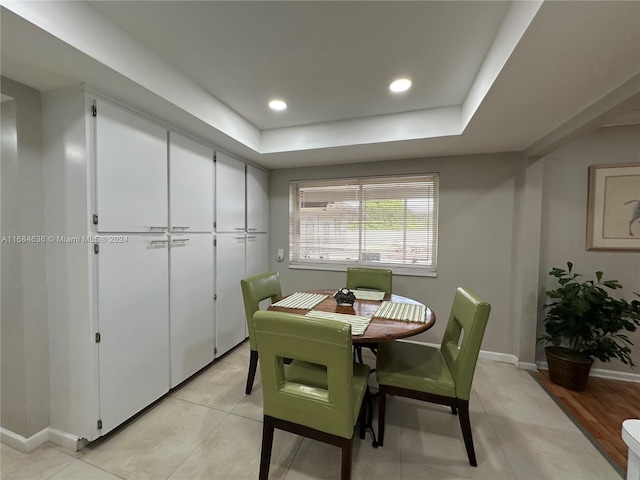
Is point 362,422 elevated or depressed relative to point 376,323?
depressed

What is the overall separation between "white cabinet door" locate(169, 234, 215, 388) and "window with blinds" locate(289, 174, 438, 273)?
131 centimetres

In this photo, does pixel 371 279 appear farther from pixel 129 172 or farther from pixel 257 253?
pixel 129 172

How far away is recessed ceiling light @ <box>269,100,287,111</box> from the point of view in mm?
2176

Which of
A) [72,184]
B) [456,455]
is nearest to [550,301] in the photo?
[456,455]

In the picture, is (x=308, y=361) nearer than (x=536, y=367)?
Yes

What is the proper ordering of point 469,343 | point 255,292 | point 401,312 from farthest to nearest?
point 255,292 < point 401,312 < point 469,343

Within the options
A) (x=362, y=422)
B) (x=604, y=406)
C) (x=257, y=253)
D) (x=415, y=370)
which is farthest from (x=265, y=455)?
(x=604, y=406)

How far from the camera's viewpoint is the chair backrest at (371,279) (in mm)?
2617

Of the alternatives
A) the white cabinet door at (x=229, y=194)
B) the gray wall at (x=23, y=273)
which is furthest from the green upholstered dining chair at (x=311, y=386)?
the white cabinet door at (x=229, y=194)

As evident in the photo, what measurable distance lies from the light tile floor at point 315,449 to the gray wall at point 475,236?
3.12 ft

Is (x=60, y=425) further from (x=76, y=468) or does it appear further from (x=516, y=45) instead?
(x=516, y=45)

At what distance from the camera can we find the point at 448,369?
1625 mm

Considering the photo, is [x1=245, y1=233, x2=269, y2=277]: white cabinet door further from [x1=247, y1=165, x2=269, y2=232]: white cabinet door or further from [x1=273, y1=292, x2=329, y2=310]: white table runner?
[x1=273, y1=292, x2=329, y2=310]: white table runner

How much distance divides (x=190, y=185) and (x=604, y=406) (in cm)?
391
